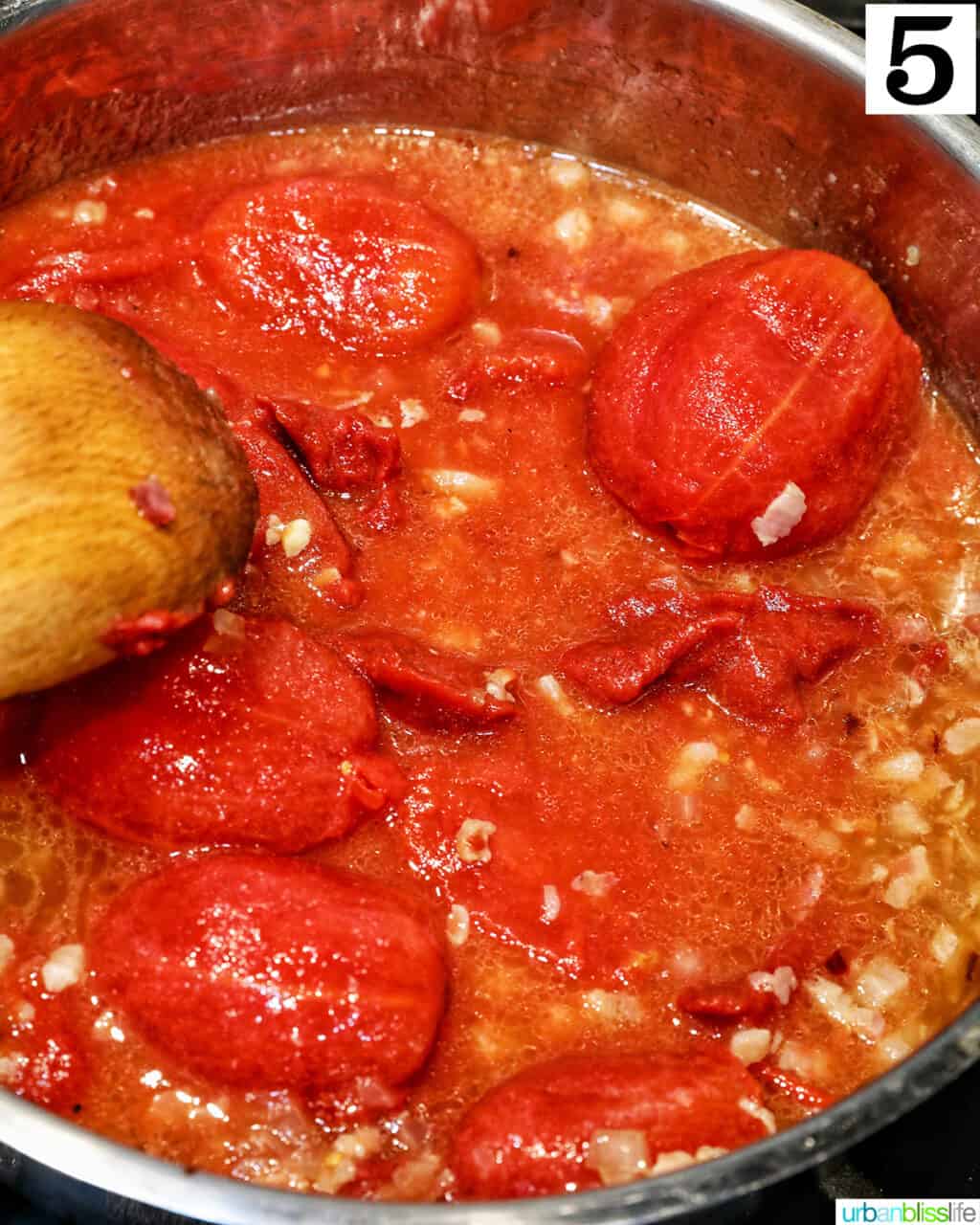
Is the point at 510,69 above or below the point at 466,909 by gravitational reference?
above

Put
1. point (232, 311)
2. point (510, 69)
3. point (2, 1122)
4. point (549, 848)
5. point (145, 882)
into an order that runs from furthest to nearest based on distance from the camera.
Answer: point (510, 69)
point (232, 311)
point (549, 848)
point (145, 882)
point (2, 1122)

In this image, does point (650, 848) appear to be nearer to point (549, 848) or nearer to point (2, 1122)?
point (549, 848)

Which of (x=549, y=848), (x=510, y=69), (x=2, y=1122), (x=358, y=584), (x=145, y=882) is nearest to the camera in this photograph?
(x=2, y=1122)

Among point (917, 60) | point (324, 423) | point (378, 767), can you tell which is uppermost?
point (917, 60)

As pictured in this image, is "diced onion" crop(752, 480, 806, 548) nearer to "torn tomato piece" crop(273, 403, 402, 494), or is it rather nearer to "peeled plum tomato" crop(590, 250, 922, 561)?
"peeled plum tomato" crop(590, 250, 922, 561)

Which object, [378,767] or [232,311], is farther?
[232,311]

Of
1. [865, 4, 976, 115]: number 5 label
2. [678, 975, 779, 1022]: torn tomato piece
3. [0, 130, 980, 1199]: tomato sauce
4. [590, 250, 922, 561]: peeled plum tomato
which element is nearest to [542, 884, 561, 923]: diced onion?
[0, 130, 980, 1199]: tomato sauce

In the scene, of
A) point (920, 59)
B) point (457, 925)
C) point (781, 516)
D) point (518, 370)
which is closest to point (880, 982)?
point (457, 925)

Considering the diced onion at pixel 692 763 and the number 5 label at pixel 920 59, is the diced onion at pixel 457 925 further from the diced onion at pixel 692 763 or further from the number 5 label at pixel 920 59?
the number 5 label at pixel 920 59

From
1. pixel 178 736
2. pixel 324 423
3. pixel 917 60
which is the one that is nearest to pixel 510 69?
pixel 917 60

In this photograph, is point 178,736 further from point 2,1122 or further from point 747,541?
point 747,541
